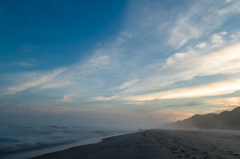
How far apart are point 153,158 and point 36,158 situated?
27.7ft

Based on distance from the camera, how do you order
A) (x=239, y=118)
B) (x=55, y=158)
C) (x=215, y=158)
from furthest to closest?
1. (x=239, y=118)
2. (x=55, y=158)
3. (x=215, y=158)

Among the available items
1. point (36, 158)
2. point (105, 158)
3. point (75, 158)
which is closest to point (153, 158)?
point (105, 158)

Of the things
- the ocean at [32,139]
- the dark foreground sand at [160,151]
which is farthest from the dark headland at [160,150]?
the ocean at [32,139]

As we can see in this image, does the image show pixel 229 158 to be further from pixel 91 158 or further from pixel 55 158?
pixel 55 158

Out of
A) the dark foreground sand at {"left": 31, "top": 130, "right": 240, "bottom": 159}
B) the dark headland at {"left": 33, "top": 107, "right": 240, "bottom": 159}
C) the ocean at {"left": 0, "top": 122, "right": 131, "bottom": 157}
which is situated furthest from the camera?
the ocean at {"left": 0, "top": 122, "right": 131, "bottom": 157}

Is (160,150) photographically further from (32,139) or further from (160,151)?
(32,139)

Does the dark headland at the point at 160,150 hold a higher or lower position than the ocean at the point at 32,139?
higher

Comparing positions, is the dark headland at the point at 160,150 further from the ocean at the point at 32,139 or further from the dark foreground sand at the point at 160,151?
the ocean at the point at 32,139

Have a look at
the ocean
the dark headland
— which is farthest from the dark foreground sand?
the ocean

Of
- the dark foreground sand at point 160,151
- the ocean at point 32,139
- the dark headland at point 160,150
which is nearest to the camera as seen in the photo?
the dark foreground sand at point 160,151

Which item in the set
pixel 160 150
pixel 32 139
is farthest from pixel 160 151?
pixel 32 139

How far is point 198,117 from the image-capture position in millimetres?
184625

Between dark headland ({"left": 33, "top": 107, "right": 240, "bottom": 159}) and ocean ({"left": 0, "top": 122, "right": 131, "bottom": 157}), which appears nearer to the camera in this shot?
dark headland ({"left": 33, "top": 107, "right": 240, "bottom": 159})

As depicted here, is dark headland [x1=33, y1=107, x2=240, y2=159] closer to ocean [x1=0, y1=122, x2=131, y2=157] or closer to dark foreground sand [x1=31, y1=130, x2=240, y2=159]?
dark foreground sand [x1=31, y1=130, x2=240, y2=159]
